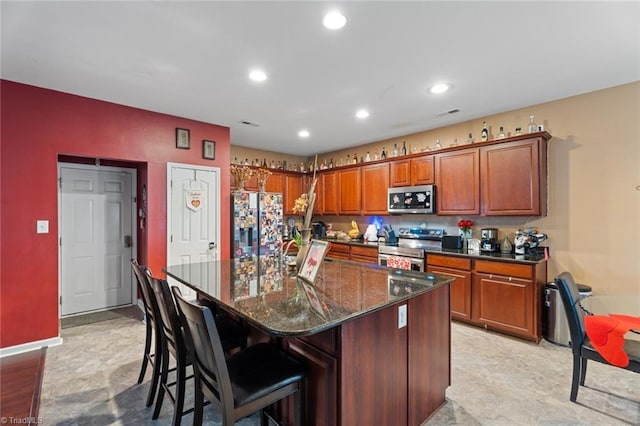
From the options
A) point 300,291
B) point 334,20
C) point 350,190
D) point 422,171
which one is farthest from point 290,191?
point 300,291

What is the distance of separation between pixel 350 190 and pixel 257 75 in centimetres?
303

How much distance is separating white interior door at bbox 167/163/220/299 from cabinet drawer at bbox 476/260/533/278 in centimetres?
349

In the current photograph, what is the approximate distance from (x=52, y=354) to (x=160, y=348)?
176 cm

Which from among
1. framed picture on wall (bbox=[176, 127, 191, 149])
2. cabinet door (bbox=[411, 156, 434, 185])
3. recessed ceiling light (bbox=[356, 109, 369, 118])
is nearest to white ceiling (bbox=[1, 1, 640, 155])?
recessed ceiling light (bbox=[356, 109, 369, 118])

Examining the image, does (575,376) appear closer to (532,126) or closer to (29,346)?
(532,126)

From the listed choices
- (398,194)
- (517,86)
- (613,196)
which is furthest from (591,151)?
(398,194)

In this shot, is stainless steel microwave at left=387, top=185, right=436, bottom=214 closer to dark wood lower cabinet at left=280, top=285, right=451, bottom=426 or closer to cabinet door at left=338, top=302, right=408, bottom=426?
dark wood lower cabinet at left=280, top=285, right=451, bottom=426

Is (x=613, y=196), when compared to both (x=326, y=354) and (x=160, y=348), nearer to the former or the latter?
(x=326, y=354)

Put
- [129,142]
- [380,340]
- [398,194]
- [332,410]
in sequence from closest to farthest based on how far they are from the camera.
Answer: [332,410], [380,340], [129,142], [398,194]

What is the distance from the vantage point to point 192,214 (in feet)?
13.8

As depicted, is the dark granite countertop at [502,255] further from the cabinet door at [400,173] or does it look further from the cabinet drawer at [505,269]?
the cabinet door at [400,173]

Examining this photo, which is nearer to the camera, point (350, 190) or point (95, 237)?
point (95, 237)

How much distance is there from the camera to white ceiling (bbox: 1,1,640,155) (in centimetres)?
199

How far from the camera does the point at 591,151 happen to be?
3283 mm
